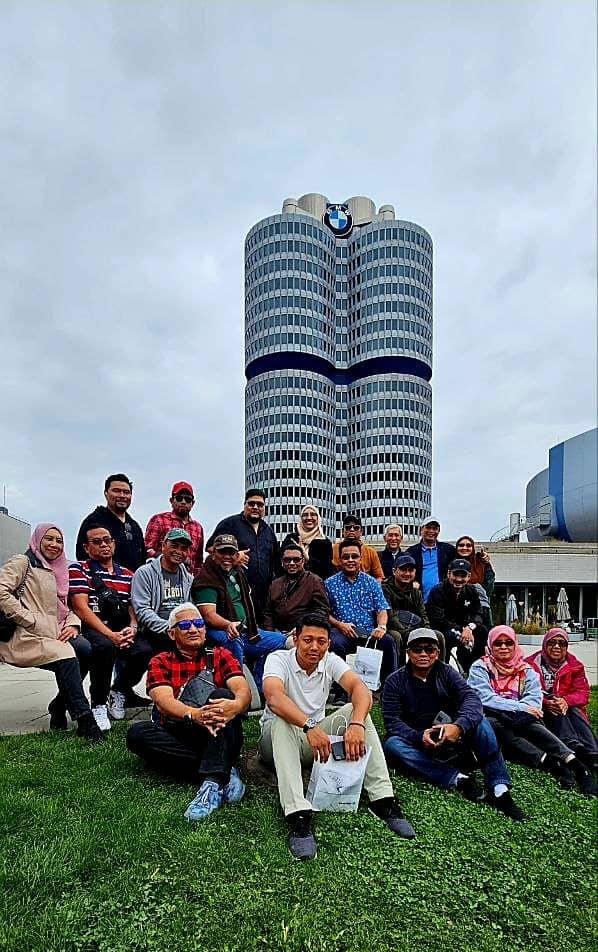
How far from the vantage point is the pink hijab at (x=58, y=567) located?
5.59 meters

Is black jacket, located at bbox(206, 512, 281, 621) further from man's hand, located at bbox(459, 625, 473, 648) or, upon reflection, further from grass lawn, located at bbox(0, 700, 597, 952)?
grass lawn, located at bbox(0, 700, 597, 952)

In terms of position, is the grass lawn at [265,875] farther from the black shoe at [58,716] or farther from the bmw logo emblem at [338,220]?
the bmw logo emblem at [338,220]

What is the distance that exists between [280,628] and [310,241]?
102092 mm

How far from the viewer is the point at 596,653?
61.0 ft

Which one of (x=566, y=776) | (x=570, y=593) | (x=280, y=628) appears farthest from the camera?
(x=570, y=593)

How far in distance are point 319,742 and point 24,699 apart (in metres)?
5.16

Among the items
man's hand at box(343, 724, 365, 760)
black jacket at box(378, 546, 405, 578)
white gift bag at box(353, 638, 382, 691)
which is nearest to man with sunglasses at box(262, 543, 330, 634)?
white gift bag at box(353, 638, 382, 691)

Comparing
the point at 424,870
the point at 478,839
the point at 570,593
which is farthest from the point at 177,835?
the point at 570,593

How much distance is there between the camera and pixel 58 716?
577 centimetres

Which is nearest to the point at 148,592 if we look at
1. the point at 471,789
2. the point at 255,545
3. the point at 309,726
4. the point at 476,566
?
the point at 255,545

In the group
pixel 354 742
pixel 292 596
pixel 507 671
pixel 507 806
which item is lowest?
pixel 507 806

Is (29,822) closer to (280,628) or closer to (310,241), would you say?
(280,628)

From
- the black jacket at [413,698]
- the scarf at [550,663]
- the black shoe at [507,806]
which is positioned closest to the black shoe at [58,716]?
the black jacket at [413,698]

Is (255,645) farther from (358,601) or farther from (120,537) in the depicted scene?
(120,537)
